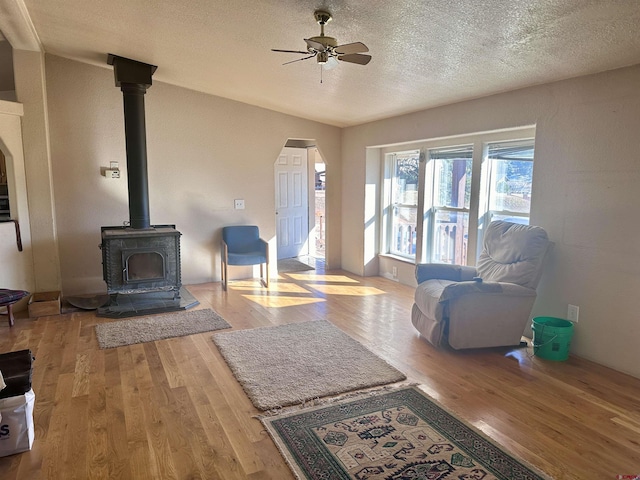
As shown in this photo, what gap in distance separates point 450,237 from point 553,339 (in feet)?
6.70

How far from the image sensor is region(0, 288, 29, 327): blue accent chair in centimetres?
407

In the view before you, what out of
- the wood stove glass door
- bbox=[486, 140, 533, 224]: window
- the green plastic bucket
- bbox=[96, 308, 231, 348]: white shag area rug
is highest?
bbox=[486, 140, 533, 224]: window

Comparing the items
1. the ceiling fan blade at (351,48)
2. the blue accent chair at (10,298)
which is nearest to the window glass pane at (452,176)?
the ceiling fan blade at (351,48)

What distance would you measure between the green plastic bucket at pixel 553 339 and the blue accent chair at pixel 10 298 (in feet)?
15.3

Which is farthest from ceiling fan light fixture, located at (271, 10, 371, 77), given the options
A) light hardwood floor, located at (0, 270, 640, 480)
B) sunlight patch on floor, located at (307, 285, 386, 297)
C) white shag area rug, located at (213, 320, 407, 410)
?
sunlight patch on floor, located at (307, 285, 386, 297)

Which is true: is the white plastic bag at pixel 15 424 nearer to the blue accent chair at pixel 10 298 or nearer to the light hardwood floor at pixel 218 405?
the light hardwood floor at pixel 218 405

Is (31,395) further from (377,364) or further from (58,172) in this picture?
(58,172)

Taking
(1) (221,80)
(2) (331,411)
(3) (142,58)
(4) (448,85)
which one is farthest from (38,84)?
(2) (331,411)

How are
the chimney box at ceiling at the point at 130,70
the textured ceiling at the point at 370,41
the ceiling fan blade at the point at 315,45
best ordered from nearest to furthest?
the textured ceiling at the point at 370,41, the ceiling fan blade at the point at 315,45, the chimney box at ceiling at the point at 130,70

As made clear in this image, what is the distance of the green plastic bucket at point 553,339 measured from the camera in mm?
3375

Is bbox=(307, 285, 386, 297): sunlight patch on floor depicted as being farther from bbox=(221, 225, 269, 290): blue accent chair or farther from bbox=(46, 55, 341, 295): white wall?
bbox=(46, 55, 341, 295): white wall

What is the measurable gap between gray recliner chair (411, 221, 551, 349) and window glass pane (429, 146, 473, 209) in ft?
4.33

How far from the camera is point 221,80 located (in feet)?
16.2

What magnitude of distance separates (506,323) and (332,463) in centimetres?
207
